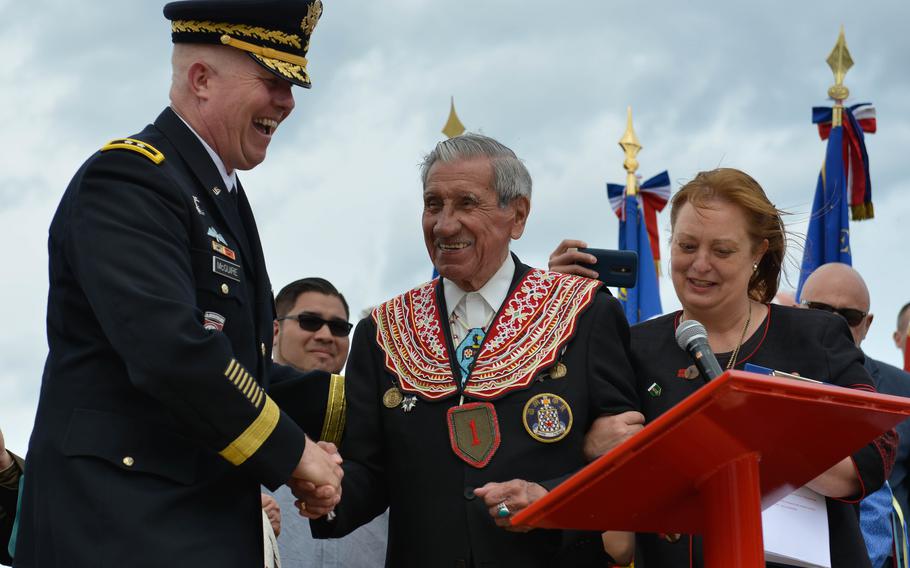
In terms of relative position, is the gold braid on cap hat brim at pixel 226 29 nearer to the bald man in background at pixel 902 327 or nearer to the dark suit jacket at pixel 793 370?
the dark suit jacket at pixel 793 370

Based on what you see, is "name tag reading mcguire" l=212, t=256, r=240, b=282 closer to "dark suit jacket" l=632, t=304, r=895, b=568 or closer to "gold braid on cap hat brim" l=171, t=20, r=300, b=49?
"gold braid on cap hat brim" l=171, t=20, r=300, b=49

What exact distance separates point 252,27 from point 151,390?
124cm

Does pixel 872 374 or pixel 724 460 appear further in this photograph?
pixel 872 374

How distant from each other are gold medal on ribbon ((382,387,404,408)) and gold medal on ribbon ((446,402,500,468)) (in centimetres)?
20

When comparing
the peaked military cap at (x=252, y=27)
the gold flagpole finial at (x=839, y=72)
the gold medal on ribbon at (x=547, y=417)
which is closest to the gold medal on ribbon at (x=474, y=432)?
the gold medal on ribbon at (x=547, y=417)

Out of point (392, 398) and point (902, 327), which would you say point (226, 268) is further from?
point (902, 327)

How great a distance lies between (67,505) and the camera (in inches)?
114

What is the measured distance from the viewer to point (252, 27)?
3496 mm

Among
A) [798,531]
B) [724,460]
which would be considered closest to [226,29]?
[724,460]

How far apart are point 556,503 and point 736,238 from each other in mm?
1892

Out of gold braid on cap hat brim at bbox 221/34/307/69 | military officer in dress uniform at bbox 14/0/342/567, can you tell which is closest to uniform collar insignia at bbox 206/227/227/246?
military officer in dress uniform at bbox 14/0/342/567

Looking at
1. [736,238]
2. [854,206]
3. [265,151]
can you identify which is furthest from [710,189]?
[854,206]

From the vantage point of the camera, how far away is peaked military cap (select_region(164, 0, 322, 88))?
3.45 metres

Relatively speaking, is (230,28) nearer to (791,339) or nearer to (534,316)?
(534,316)
